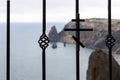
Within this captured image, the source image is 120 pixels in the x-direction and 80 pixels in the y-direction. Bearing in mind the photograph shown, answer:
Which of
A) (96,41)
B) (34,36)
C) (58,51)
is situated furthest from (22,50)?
(96,41)

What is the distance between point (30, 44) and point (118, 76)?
47.4m

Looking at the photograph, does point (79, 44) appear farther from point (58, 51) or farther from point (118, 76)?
point (58, 51)

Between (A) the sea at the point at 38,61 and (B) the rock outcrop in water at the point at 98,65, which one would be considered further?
(A) the sea at the point at 38,61

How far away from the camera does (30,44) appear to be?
2242 inches

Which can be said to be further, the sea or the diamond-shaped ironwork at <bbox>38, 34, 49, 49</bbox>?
the sea

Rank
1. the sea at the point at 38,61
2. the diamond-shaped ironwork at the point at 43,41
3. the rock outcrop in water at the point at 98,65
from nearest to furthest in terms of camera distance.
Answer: the diamond-shaped ironwork at the point at 43,41 < the rock outcrop in water at the point at 98,65 < the sea at the point at 38,61

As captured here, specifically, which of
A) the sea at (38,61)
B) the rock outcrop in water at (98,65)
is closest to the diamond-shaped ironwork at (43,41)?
the rock outcrop in water at (98,65)

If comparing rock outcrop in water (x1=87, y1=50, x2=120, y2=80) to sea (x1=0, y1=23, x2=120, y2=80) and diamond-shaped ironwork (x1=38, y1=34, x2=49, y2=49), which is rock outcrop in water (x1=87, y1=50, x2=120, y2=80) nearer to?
diamond-shaped ironwork (x1=38, y1=34, x2=49, y2=49)

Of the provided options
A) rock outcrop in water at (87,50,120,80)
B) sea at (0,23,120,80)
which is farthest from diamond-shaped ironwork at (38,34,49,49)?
sea at (0,23,120,80)

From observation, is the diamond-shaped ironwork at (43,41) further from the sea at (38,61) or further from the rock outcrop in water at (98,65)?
the sea at (38,61)

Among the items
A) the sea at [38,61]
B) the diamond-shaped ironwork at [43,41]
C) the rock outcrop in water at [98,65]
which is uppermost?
the diamond-shaped ironwork at [43,41]

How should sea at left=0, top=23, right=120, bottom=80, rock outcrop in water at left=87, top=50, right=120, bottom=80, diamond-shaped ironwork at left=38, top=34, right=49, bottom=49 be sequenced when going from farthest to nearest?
sea at left=0, top=23, right=120, bottom=80 < rock outcrop in water at left=87, top=50, right=120, bottom=80 < diamond-shaped ironwork at left=38, top=34, right=49, bottom=49

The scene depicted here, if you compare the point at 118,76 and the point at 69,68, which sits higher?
the point at 118,76

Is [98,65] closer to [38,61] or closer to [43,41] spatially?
[43,41]
